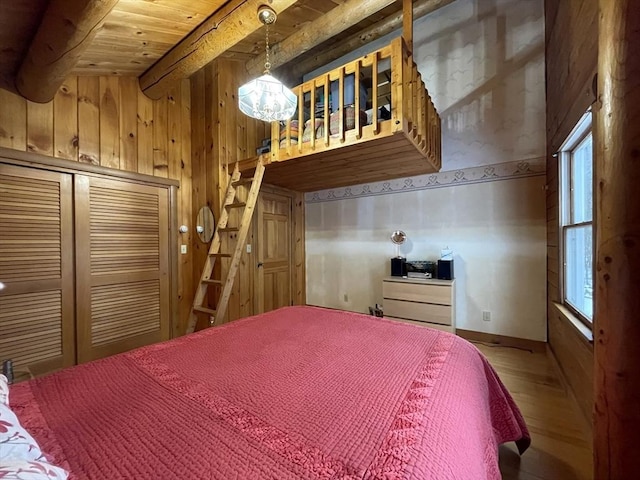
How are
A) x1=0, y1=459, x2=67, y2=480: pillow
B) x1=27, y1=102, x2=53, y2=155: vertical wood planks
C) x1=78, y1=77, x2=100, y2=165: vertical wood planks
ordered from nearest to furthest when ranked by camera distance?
x1=0, y1=459, x2=67, y2=480: pillow → x1=27, y1=102, x2=53, y2=155: vertical wood planks → x1=78, y1=77, x2=100, y2=165: vertical wood planks

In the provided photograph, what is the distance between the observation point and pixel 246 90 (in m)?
1.90

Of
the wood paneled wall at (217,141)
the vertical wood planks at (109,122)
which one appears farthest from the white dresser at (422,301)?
the vertical wood planks at (109,122)

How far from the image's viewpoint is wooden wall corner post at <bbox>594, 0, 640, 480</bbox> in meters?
0.72

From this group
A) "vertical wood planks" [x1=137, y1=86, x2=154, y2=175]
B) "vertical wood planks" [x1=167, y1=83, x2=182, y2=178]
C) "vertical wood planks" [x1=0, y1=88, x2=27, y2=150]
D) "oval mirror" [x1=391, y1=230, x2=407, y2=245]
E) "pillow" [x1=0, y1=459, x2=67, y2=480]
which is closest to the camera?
"pillow" [x1=0, y1=459, x2=67, y2=480]

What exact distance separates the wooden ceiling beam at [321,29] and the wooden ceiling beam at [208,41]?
3.26ft

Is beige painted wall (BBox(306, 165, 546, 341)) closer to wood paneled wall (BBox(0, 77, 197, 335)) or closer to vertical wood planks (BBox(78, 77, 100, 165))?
wood paneled wall (BBox(0, 77, 197, 335))

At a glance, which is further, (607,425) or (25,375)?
(25,375)

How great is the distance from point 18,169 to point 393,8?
13.7 feet

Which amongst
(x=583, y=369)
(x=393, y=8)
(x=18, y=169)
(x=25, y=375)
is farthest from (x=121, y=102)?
(x=583, y=369)

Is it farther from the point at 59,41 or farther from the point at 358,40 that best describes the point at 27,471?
the point at 358,40

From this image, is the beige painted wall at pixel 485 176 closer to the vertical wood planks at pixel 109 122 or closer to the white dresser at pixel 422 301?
the white dresser at pixel 422 301

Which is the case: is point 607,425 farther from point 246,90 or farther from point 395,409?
point 246,90

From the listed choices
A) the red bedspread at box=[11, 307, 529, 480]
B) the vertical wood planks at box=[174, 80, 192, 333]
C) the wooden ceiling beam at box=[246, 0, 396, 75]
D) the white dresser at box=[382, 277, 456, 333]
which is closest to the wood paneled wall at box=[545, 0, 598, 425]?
the red bedspread at box=[11, 307, 529, 480]

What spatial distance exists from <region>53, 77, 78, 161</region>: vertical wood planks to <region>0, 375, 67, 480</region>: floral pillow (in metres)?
2.46
